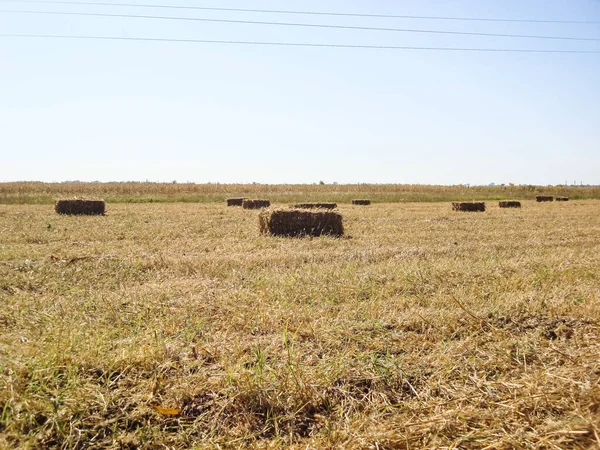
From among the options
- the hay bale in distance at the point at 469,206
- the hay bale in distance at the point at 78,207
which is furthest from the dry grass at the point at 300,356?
the hay bale in distance at the point at 469,206

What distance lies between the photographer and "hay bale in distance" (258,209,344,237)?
12758 mm

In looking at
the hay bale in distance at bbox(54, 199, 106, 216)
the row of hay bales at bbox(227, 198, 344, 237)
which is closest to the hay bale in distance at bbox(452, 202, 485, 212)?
the row of hay bales at bbox(227, 198, 344, 237)

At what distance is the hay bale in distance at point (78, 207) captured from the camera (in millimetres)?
19516

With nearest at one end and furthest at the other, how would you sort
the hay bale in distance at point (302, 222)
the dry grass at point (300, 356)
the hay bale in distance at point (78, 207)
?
the dry grass at point (300, 356) < the hay bale in distance at point (302, 222) < the hay bale in distance at point (78, 207)

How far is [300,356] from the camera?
11.6 ft

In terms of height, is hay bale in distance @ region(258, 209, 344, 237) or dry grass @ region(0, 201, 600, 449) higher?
hay bale in distance @ region(258, 209, 344, 237)

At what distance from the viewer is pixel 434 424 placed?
2.59 metres

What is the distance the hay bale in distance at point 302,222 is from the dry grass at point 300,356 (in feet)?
17.2

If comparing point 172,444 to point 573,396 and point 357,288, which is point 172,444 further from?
point 357,288

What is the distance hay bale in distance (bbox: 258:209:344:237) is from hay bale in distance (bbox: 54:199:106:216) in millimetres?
10080

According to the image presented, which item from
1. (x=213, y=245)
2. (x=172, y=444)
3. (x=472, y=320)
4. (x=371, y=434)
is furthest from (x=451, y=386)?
(x=213, y=245)

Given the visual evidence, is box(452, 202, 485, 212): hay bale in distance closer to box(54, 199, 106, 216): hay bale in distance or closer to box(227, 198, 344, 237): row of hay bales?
box(227, 198, 344, 237): row of hay bales

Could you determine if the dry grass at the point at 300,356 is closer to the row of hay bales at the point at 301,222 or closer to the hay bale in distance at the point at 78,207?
the row of hay bales at the point at 301,222

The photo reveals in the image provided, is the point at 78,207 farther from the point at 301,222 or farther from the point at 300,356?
the point at 300,356
